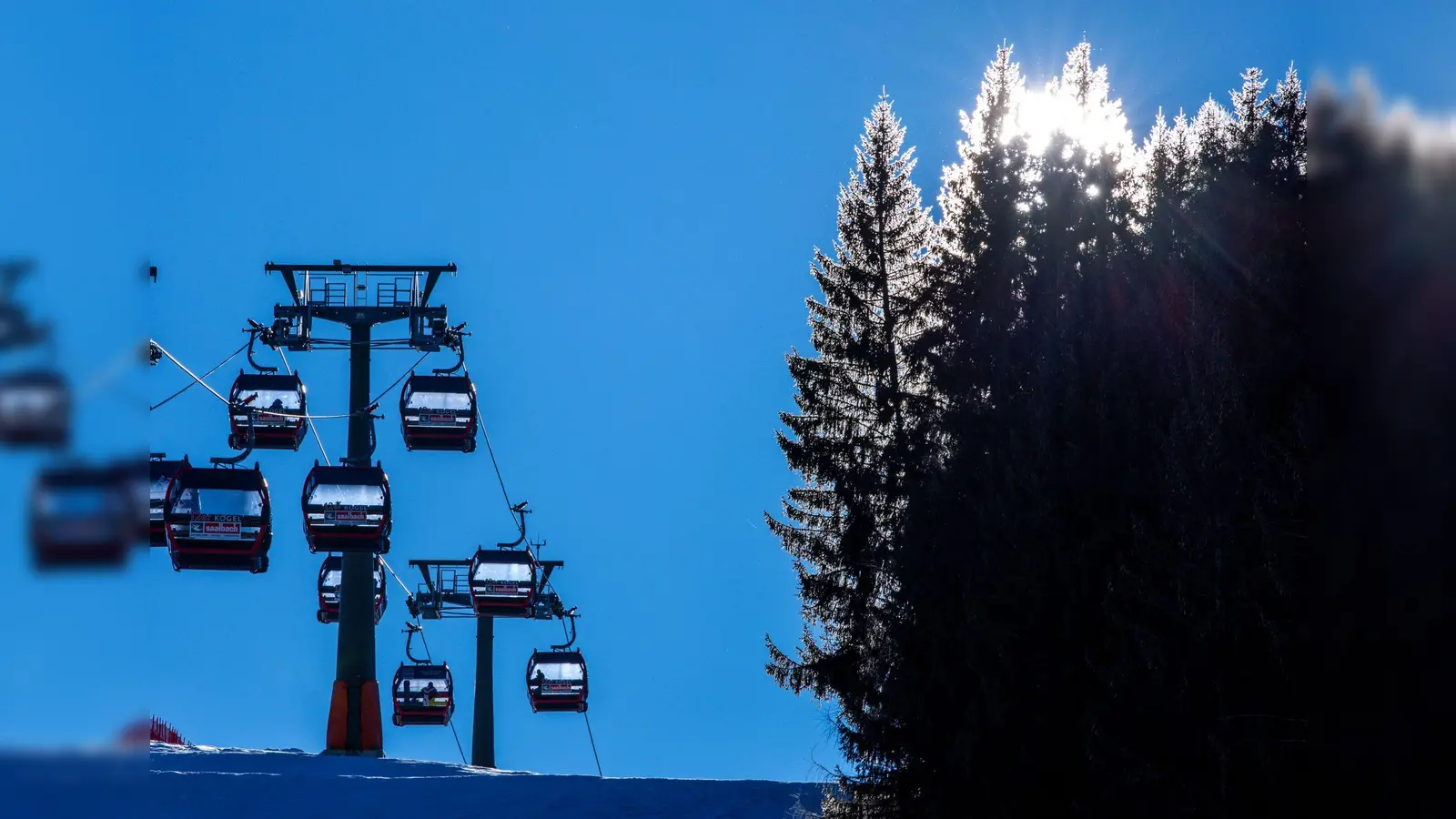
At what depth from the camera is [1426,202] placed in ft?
56.2

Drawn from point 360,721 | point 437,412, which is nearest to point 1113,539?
point 437,412

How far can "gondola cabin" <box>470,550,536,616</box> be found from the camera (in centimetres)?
3734

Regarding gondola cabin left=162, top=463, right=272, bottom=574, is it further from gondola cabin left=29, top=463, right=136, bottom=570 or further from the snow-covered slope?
gondola cabin left=29, top=463, right=136, bottom=570

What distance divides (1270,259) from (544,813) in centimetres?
1348

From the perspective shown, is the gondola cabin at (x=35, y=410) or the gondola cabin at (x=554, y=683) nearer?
the gondola cabin at (x=35, y=410)

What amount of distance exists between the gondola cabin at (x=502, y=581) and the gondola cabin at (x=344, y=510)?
30.6 feet

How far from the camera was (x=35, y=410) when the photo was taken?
2.91 meters

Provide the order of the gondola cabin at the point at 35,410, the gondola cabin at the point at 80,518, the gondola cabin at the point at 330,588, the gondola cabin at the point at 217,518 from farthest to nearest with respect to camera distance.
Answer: the gondola cabin at the point at 330,588
the gondola cabin at the point at 217,518
the gondola cabin at the point at 80,518
the gondola cabin at the point at 35,410

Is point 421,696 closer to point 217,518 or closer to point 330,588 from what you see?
point 330,588

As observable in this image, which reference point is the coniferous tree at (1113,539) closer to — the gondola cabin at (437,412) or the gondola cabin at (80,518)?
the gondola cabin at (437,412)

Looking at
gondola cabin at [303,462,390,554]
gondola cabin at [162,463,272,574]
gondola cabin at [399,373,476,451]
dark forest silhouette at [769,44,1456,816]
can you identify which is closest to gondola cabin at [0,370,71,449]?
dark forest silhouette at [769,44,1456,816]

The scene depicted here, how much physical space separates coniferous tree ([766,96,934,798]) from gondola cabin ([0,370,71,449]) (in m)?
20.4

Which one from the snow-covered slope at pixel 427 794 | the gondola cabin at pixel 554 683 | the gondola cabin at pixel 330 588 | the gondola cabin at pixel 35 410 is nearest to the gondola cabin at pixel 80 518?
the gondola cabin at pixel 35 410

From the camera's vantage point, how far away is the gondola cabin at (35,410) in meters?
2.85
